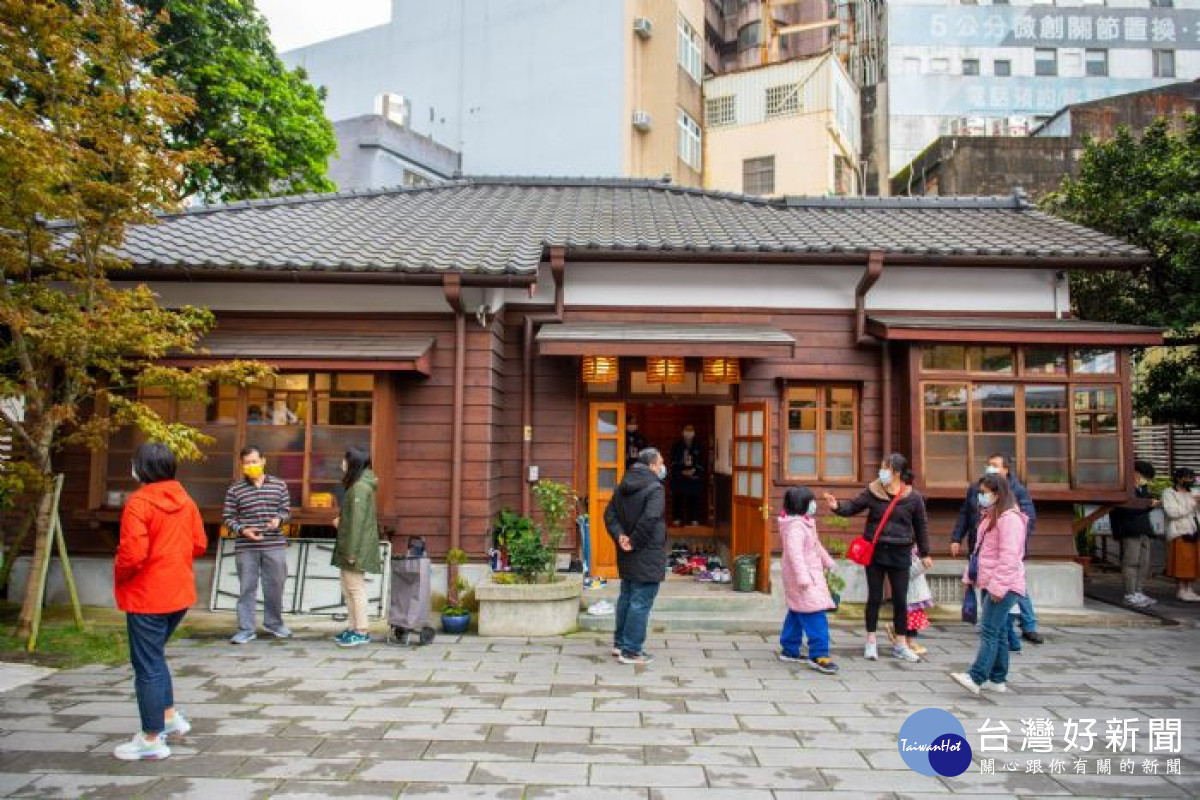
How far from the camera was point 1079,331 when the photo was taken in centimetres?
966

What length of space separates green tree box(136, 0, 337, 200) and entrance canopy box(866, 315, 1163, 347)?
13675 millimetres

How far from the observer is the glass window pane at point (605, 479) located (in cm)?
1041

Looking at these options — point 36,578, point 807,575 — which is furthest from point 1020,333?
point 36,578

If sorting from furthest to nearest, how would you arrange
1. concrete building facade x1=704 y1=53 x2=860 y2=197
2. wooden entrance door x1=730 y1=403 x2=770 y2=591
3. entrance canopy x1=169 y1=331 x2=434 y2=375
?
concrete building facade x1=704 y1=53 x2=860 y2=197
wooden entrance door x1=730 y1=403 x2=770 y2=591
entrance canopy x1=169 y1=331 x2=434 y2=375

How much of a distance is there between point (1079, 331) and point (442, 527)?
328 inches

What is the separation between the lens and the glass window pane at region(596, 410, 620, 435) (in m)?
10.5

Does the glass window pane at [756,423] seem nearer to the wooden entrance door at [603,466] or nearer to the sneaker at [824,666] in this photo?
the wooden entrance door at [603,466]

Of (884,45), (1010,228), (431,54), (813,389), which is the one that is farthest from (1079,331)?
(884,45)

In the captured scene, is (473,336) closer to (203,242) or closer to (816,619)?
(203,242)

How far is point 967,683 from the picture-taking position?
6.59m

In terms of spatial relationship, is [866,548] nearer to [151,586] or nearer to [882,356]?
[882,356]

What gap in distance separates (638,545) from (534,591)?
5.91ft

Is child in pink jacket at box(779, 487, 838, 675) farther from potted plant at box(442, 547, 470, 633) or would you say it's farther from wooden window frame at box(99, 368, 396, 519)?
wooden window frame at box(99, 368, 396, 519)

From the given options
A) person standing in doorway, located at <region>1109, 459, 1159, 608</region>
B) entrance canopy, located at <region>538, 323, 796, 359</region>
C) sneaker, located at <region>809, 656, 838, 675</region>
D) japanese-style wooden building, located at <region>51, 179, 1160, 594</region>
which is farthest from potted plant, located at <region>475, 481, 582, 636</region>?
person standing in doorway, located at <region>1109, 459, 1159, 608</region>
